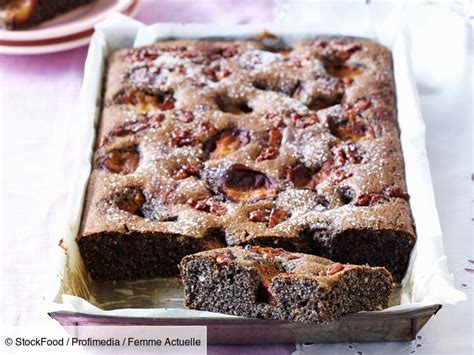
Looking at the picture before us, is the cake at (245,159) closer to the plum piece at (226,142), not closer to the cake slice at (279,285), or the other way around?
the plum piece at (226,142)

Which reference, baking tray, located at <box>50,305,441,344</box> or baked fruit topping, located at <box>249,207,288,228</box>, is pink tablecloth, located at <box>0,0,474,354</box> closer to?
baking tray, located at <box>50,305,441,344</box>

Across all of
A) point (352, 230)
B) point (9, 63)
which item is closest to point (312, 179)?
point (352, 230)

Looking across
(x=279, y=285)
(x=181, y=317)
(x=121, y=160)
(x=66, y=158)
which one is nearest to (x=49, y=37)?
(x=66, y=158)

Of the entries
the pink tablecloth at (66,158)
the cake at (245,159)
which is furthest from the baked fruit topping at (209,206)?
the pink tablecloth at (66,158)

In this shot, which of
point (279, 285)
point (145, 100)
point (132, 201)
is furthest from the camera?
point (145, 100)

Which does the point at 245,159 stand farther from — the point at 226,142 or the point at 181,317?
the point at 181,317

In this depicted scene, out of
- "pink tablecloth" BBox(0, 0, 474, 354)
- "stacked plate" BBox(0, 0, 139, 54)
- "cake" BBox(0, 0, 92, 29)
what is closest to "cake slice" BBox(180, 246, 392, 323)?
"pink tablecloth" BBox(0, 0, 474, 354)
